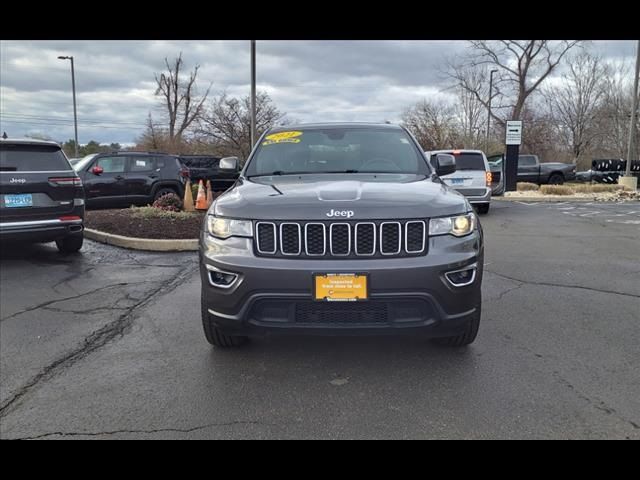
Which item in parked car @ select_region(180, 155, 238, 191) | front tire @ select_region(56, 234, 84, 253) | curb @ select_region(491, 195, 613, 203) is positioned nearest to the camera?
front tire @ select_region(56, 234, 84, 253)

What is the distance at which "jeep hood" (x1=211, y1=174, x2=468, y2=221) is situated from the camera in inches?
120

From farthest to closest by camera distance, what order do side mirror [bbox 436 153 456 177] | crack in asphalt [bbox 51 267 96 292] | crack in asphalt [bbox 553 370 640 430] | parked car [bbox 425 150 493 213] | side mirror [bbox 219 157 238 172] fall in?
parked car [bbox 425 150 493 213] → crack in asphalt [bbox 51 267 96 292] → side mirror [bbox 219 157 238 172] → side mirror [bbox 436 153 456 177] → crack in asphalt [bbox 553 370 640 430]

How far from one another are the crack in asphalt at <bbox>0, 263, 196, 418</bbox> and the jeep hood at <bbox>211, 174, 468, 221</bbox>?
158cm

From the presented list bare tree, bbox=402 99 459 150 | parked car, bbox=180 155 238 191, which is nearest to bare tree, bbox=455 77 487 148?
bare tree, bbox=402 99 459 150

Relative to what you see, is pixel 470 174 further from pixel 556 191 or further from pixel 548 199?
pixel 556 191

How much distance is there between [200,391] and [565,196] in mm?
19620

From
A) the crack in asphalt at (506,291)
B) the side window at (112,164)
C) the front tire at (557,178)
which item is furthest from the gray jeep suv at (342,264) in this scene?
the front tire at (557,178)

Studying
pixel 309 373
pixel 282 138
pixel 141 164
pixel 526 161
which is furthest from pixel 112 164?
pixel 526 161

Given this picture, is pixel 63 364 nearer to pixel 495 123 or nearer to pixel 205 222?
pixel 205 222

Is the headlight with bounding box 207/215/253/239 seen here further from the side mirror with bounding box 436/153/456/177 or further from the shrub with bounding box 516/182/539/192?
the shrub with bounding box 516/182/539/192

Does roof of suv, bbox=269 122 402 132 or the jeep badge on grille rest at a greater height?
roof of suv, bbox=269 122 402 132

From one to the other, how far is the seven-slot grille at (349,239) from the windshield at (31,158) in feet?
16.3

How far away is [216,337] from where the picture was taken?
11.6ft

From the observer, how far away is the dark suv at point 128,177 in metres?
11.7
